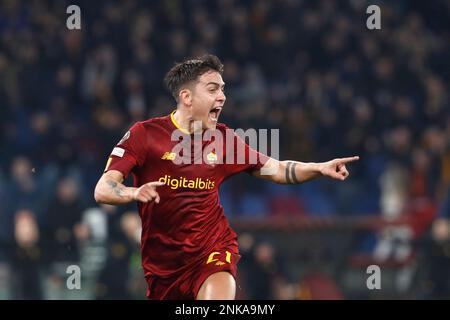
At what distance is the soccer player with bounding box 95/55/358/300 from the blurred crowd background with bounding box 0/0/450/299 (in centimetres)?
442

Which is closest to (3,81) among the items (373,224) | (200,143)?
(373,224)

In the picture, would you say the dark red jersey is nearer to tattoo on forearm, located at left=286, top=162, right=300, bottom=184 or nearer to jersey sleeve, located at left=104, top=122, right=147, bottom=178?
jersey sleeve, located at left=104, top=122, right=147, bottom=178

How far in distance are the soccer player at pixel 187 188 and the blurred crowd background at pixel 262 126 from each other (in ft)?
14.5

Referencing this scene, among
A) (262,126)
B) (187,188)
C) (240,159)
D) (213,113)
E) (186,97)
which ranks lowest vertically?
(187,188)

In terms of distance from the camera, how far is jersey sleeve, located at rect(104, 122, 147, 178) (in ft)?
21.8

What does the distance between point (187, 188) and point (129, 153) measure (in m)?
0.46

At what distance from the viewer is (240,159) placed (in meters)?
7.18

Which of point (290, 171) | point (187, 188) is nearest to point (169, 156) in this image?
point (187, 188)

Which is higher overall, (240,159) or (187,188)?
(240,159)

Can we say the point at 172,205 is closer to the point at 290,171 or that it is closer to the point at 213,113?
the point at 213,113

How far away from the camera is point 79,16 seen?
1450 centimetres

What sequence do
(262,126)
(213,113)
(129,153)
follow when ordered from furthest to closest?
(262,126) → (213,113) → (129,153)

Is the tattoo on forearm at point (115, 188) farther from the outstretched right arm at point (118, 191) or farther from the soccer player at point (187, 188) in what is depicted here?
the soccer player at point (187, 188)

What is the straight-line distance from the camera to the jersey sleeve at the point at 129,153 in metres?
6.66
